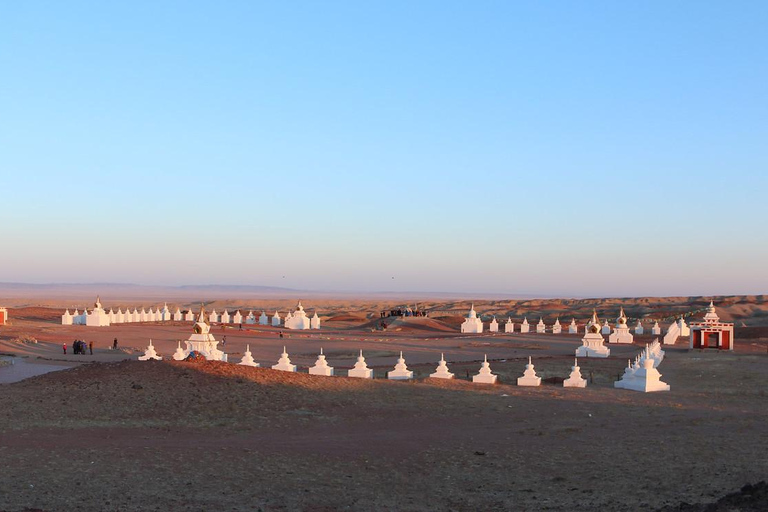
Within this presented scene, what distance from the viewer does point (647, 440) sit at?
18828mm

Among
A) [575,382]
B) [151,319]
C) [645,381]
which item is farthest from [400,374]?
[151,319]

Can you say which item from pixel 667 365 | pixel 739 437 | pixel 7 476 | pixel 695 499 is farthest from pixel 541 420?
pixel 667 365

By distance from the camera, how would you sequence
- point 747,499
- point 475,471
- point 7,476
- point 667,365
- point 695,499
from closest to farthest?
point 747,499 → point 695,499 → point 7,476 → point 475,471 → point 667,365

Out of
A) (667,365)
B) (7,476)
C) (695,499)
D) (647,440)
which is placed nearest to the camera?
(695,499)

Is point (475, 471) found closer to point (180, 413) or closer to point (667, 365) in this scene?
point (180, 413)

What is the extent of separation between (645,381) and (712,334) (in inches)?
861

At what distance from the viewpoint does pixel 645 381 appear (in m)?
29.0

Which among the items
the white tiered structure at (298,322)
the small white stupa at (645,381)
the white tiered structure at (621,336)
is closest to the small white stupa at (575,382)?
the small white stupa at (645,381)

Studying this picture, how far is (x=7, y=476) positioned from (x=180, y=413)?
22.6 ft

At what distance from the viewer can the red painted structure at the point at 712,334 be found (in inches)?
1877

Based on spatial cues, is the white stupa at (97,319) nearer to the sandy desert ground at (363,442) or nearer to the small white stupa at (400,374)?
the sandy desert ground at (363,442)

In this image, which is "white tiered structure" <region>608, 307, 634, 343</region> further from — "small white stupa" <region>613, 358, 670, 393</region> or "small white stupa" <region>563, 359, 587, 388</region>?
"small white stupa" <region>563, 359, 587, 388</region>

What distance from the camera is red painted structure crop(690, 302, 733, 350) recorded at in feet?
156

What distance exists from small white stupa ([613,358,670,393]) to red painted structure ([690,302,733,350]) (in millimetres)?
20072
